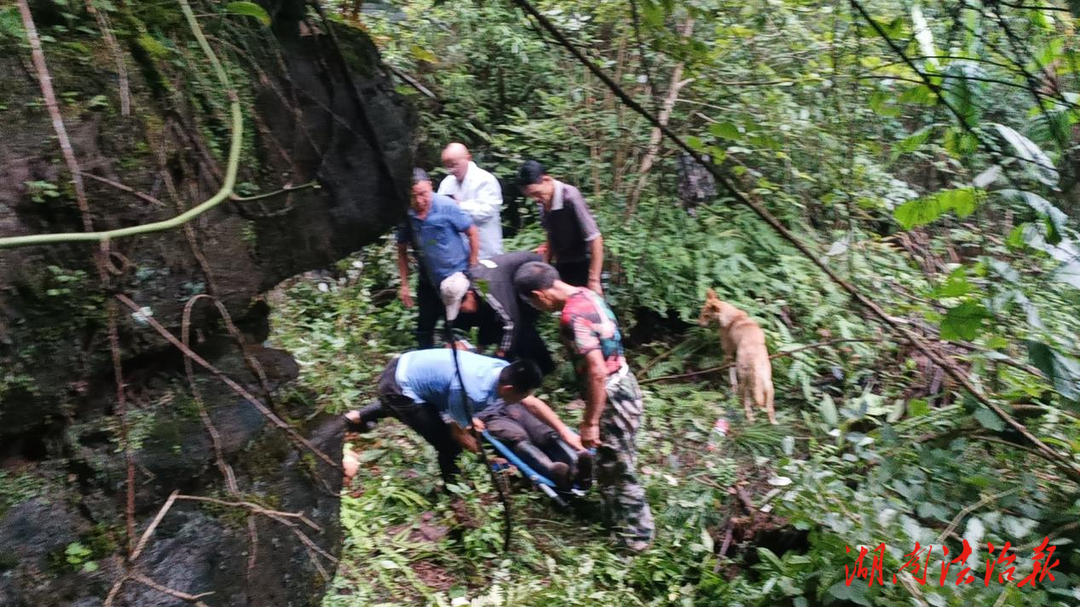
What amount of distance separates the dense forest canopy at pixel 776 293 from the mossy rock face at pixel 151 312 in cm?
6

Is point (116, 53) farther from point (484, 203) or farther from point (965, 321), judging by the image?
point (484, 203)

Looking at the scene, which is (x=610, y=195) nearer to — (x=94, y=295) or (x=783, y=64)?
(x=783, y=64)

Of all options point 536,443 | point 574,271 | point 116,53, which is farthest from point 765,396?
point 116,53

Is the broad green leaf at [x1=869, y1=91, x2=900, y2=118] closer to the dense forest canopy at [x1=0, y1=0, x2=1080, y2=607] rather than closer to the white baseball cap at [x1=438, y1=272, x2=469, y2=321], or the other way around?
the dense forest canopy at [x1=0, y1=0, x2=1080, y2=607]

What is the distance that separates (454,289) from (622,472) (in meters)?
1.57

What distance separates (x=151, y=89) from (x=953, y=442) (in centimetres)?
372

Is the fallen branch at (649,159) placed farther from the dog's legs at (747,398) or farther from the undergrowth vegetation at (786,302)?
the dog's legs at (747,398)

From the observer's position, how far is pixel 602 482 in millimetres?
3912

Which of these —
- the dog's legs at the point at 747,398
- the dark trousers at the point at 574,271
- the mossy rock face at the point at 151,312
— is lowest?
the dog's legs at the point at 747,398

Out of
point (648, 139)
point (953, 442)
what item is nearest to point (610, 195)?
point (648, 139)

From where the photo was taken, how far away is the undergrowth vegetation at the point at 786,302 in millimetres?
1747

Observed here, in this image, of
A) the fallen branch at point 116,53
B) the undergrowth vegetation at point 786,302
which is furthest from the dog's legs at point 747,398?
the fallen branch at point 116,53

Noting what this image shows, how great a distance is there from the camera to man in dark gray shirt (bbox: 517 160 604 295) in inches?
182

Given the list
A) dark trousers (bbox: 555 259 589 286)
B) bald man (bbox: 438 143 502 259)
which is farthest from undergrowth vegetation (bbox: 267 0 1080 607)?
dark trousers (bbox: 555 259 589 286)
